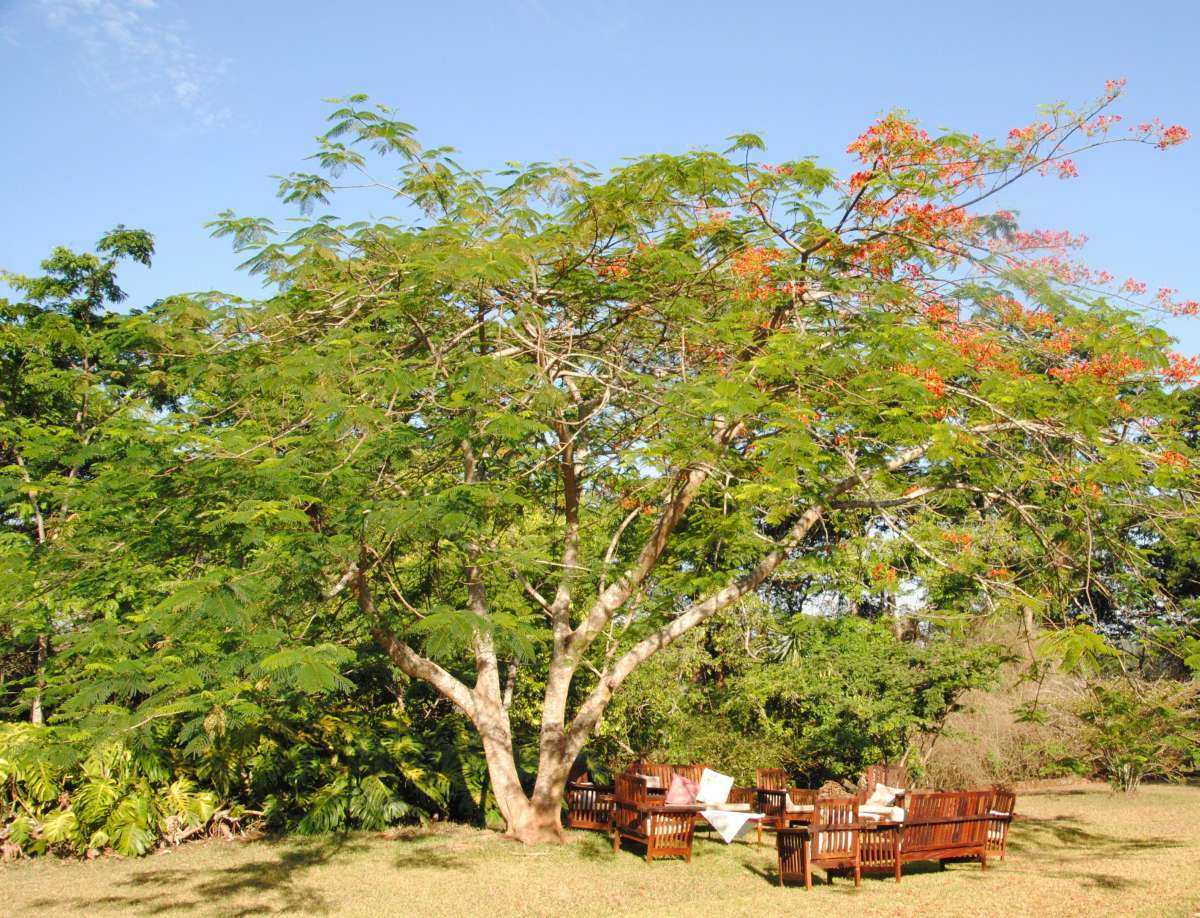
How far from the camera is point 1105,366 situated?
9141 millimetres

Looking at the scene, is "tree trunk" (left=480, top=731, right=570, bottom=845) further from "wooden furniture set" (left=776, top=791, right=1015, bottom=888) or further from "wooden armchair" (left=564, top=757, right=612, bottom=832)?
"wooden furniture set" (left=776, top=791, right=1015, bottom=888)

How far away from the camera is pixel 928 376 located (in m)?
8.51

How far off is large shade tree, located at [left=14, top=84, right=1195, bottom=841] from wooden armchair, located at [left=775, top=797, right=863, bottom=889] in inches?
93.8

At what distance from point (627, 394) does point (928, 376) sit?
119 inches

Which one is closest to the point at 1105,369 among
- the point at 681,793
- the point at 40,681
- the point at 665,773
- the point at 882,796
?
the point at 882,796

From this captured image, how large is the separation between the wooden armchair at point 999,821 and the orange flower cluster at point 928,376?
15.7 feet

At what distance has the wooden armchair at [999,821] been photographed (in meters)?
10.4

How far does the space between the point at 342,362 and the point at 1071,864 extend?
915 cm

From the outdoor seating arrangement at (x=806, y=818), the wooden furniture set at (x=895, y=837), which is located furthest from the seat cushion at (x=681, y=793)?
the wooden furniture set at (x=895, y=837)

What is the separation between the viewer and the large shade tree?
25.6 ft

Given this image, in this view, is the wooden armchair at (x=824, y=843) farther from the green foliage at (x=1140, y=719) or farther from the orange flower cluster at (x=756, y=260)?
the orange flower cluster at (x=756, y=260)

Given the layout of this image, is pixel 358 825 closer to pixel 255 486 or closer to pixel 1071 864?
pixel 255 486

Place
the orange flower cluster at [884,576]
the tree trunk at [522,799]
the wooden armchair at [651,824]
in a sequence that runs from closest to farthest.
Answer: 1. the wooden armchair at [651,824]
2. the orange flower cluster at [884,576]
3. the tree trunk at [522,799]

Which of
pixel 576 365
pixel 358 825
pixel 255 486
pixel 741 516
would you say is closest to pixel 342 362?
pixel 255 486
